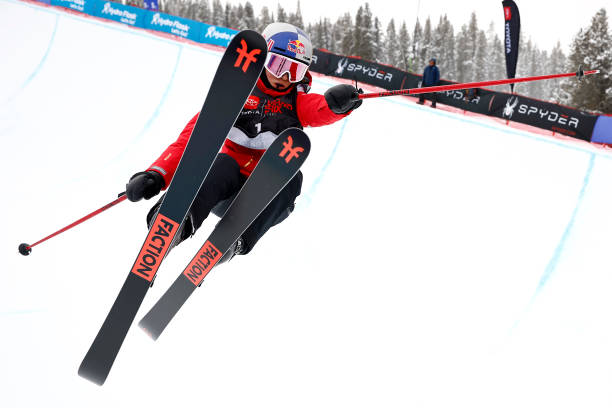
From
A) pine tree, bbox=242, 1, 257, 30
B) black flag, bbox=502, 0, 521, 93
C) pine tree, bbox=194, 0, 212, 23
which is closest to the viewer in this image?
black flag, bbox=502, 0, 521, 93

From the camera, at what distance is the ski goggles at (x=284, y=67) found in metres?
2.33

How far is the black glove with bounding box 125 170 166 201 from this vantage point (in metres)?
2.13

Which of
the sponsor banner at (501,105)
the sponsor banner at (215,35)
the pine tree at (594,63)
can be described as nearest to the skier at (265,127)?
the sponsor banner at (501,105)

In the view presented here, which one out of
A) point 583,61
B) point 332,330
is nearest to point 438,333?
point 332,330

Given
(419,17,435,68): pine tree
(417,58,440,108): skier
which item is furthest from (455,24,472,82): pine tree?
(417,58,440,108): skier

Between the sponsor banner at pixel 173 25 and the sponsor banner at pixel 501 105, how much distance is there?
6.43 m

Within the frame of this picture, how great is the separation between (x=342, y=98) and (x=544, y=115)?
30.9 feet

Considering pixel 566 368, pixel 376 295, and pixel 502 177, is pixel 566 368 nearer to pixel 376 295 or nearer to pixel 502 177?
pixel 376 295

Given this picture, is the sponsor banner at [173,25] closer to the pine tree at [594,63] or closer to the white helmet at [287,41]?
the white helmet at [287,41]

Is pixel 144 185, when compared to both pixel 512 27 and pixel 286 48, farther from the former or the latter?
pixel 512 27

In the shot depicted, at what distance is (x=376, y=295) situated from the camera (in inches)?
134

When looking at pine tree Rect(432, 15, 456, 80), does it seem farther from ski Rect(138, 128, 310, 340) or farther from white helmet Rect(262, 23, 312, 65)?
ski Rect(138, 128, 310, 340)

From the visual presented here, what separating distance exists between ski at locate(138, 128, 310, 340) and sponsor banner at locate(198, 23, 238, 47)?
13.8 metres

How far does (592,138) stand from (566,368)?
7.97 metres
